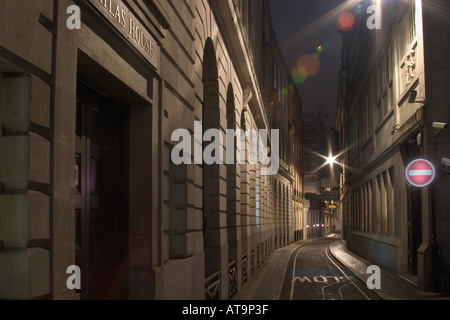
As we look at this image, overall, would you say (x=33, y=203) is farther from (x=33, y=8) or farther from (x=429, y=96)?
(x=429, y=96)

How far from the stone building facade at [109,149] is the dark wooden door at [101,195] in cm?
2

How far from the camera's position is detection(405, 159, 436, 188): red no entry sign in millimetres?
13898

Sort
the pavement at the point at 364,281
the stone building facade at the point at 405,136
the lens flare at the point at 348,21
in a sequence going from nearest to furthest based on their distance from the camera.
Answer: the pavement at the point at 364,281 → the stone building facade at the point at 405,136 → the lens flare at the point at 348,21

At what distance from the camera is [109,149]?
7.54 m

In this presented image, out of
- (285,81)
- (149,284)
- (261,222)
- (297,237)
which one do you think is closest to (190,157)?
(149,284)

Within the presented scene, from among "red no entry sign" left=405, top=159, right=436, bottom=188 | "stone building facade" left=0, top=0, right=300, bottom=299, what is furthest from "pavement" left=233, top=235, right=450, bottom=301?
"red no entry sign" left=405, top=159, right=436, bottom=188

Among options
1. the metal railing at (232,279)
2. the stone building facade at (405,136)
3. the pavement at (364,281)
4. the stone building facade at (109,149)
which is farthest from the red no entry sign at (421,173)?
the metal railing at (232,279)

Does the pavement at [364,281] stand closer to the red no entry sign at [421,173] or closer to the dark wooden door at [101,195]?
the red no entry sign at [421,173]

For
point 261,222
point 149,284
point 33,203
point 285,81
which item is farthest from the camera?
point 285,81

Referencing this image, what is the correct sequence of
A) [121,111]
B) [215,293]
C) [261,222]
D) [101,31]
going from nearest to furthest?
[101,31]
[121,111]
[215,293]
[261,222]

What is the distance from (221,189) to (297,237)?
158 feet

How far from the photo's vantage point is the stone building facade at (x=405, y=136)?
14.4 metres

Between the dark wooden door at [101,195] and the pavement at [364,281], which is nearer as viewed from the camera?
the dark wooden door at [101,195]

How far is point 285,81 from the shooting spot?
5278 centimetres
